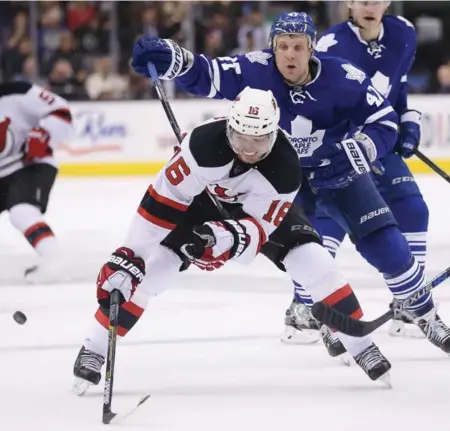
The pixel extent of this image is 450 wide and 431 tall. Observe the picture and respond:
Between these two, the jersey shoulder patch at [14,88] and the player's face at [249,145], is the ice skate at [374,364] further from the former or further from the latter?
the jersey shoulder patch at [14,88]

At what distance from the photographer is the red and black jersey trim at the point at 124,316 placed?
9.35ft

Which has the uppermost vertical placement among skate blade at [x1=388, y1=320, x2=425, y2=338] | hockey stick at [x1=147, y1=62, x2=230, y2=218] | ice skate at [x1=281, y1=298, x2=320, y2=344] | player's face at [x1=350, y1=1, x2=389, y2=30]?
player's face at [x1=350, y1=1, x2=389, y2=30]

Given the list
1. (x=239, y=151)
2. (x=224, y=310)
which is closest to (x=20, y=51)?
(x=224, y=310)

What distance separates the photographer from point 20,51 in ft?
27.2

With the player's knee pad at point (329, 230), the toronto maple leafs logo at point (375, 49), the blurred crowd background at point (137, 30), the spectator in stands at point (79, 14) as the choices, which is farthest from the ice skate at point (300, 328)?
the spectator in stands at point (79, 14)

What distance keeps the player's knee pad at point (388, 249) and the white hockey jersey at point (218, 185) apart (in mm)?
427

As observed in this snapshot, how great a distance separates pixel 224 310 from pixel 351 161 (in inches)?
44.6

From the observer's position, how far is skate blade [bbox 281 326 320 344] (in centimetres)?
352

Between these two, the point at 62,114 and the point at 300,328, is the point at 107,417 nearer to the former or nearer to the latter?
the point at 300,328

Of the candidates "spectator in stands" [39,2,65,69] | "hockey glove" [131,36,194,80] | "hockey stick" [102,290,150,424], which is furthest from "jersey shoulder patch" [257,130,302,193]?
"spectator in stands" [39,2,65,69]

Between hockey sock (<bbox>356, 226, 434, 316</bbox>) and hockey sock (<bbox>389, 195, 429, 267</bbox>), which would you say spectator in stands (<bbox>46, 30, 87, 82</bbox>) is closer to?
hockey sock (<bbox>389, 195, 429, 267</bbox>)

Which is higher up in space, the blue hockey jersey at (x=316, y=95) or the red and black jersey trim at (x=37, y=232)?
the blue hockey jersey at (x=316, y=95)

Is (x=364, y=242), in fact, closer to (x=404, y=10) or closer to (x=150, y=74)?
(x=150, y=74)

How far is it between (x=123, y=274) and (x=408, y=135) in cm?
130
